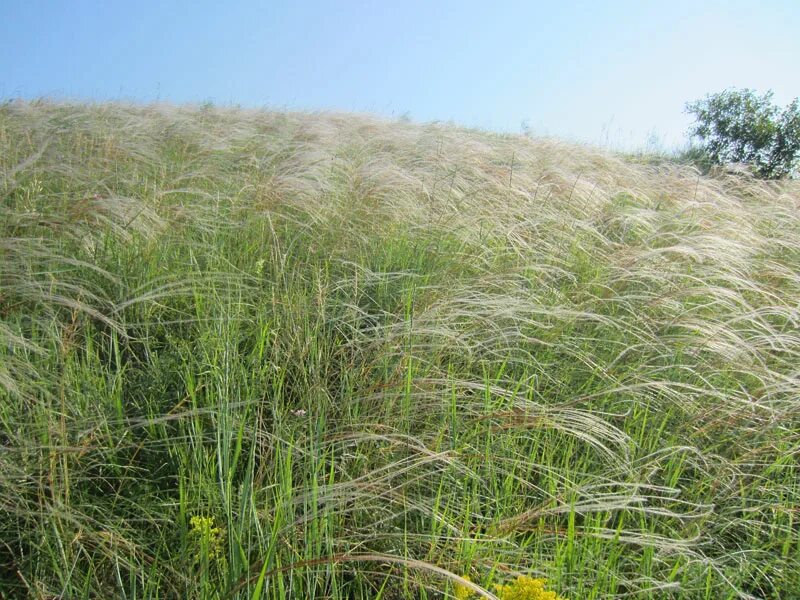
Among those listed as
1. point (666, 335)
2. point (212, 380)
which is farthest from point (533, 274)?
point (212, 380)

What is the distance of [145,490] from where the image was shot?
1.47 metres

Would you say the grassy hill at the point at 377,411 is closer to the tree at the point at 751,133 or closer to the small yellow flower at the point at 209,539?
the small yellow flower at the point at 209,539

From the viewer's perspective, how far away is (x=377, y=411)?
1637 mm

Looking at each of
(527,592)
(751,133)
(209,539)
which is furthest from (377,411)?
(751,133)

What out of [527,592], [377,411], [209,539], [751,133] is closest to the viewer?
[527,592]

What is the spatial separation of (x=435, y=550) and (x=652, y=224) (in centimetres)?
280

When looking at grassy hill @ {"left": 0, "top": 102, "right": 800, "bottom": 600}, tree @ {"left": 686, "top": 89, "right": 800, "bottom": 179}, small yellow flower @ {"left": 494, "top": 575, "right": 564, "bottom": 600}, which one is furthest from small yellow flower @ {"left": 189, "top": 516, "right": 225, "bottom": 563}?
tree @ {"left": 686, "top": 89, "right": 800, "bottom": 179}

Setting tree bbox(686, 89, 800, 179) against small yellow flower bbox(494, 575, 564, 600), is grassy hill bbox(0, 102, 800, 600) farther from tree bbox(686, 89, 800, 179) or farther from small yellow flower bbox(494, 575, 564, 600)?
tree bbox(686, 89, 800, 179)

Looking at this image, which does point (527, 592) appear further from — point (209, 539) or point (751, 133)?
point (751, 133)

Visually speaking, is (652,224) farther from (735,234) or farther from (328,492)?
(328,492)

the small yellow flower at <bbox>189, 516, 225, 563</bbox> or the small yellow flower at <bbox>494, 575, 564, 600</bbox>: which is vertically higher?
the small yellow flower at <bbox>494, 575, 564, 600</bbox>

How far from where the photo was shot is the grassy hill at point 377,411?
1246mm

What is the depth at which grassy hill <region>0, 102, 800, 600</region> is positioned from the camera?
1.25m

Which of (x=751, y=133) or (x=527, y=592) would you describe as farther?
(x=751, y=133)
